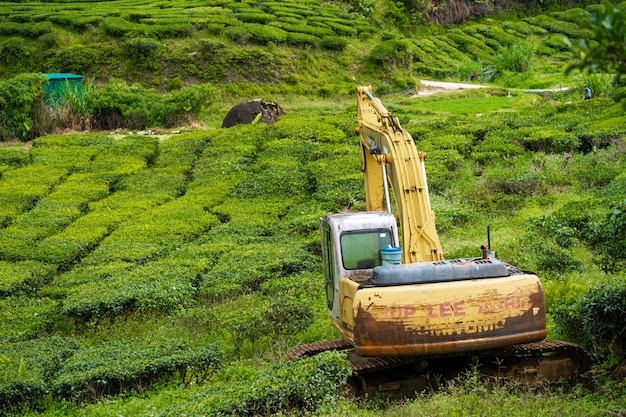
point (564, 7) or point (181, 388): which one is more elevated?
point (564, 7)

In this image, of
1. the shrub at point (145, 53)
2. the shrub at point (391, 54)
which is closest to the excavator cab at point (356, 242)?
the shrub at point (145, 53)

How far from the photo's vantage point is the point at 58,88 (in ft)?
122

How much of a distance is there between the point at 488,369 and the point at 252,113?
1050 inches

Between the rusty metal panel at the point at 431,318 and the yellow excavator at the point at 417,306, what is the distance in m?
0.01

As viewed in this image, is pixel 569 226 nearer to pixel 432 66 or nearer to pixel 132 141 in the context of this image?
pixel 132 141

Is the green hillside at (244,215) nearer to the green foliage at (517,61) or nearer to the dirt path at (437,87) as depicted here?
the dirt path at (437,87)

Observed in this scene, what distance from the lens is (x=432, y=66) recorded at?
2266 inches

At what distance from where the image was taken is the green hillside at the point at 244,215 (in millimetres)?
10953

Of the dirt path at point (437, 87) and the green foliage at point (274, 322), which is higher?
the dirt path at point (437, 87)

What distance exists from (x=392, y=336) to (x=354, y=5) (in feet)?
186

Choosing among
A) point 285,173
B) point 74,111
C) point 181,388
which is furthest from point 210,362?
point 74,111

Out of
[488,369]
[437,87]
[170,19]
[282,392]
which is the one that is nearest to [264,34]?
[170,19]

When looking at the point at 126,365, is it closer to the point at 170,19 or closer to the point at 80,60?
the point at 80,60

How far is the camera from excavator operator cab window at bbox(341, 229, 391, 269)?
1163 centimetres
